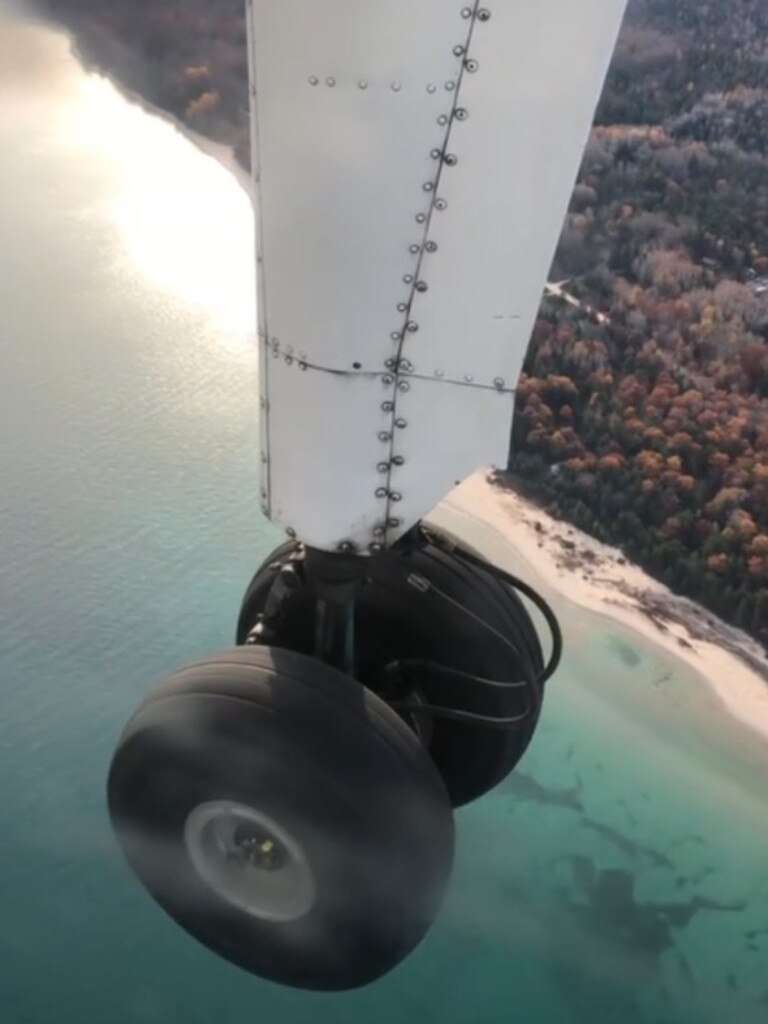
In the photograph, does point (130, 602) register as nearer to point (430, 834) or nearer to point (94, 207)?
point (430, 834)

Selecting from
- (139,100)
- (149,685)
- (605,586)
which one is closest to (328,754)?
(149,685)

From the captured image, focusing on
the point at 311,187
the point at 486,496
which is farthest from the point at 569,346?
the point at 311,187

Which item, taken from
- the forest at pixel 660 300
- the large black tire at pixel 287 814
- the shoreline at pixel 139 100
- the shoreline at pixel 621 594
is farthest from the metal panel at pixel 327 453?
the shoreline at pixel 139 100

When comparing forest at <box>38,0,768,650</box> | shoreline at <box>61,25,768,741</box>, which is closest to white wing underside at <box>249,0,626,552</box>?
shoreline at <box>61,25,768,741</box>

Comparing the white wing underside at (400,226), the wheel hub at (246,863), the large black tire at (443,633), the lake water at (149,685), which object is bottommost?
the lake water at (149,685)

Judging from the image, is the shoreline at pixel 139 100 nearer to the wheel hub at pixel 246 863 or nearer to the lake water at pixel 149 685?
the lake water at pixel 149 685

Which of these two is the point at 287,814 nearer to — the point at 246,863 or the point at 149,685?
the point at 246,863
